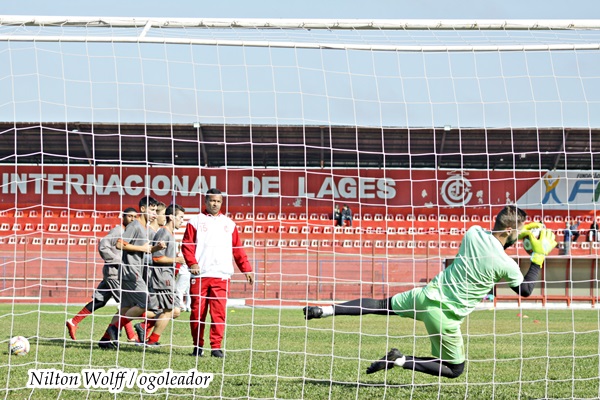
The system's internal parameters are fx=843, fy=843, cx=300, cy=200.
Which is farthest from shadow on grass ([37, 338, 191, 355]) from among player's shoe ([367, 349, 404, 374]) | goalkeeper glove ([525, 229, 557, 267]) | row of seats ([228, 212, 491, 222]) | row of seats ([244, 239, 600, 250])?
row of seats ([228, 212, 491, 222])

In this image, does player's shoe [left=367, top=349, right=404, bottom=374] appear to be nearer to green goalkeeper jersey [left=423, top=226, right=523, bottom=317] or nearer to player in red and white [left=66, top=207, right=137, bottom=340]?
green goalkeeper jersey [left=423, top=226, right=523, bottom=317]

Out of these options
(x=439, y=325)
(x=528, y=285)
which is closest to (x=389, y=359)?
(x=439, y=325)

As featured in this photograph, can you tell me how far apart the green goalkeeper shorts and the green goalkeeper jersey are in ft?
0.20

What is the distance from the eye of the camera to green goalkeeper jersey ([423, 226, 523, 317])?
22.1 ft

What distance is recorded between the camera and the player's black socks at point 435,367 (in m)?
6.84

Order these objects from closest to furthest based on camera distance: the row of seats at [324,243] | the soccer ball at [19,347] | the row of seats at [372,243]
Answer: the soccer ball at [19,347], the row of seats at [324,243], the row of seats at [372,243]

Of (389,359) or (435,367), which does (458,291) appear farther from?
(389,359)

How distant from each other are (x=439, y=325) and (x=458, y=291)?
311 millimetres

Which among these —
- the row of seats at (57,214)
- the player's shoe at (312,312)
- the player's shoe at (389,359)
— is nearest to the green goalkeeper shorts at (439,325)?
the player's shoe at (389,359)

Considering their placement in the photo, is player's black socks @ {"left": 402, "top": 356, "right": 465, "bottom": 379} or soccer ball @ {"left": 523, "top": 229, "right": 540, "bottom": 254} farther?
soccer ball @ {"left": 523, "top": 229, "right": 540, "bottom": 254}

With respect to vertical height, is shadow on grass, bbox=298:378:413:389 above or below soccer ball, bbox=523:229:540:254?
below

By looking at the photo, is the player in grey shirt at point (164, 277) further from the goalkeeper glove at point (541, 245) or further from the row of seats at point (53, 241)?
the row of seats at point (53, 241)

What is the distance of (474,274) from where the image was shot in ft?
22.1

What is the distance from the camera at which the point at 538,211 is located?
2897 cm
